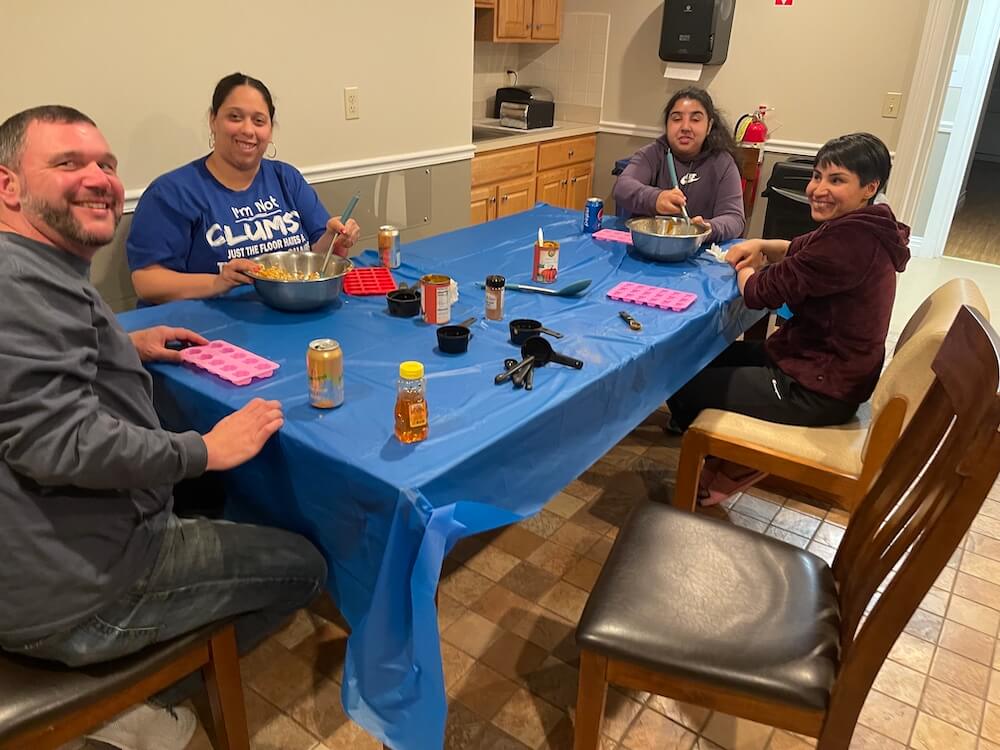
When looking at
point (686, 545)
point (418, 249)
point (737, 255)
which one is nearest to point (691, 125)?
point (737, 255)

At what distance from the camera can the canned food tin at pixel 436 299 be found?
1742 mm

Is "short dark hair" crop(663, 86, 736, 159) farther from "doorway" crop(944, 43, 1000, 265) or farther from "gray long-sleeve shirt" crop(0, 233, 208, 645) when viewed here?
Answer: "doorway" crop(944, 43, 1000, 265)

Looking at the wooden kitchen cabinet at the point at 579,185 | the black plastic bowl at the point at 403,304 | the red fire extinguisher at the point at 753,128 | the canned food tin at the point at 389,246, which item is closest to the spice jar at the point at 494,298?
the black plastic bowl at the point at 403,304

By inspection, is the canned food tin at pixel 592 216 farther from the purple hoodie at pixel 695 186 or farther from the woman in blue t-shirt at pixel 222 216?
the woman in blue t-shirt at pixel 222 216

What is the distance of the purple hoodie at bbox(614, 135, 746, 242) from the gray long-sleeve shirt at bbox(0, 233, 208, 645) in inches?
79.1

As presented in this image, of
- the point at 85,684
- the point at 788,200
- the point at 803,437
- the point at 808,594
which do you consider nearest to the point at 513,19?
the point at 788,200

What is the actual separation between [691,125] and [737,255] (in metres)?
0.68

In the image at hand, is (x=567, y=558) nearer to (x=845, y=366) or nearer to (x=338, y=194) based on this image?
(x=845, y=366)

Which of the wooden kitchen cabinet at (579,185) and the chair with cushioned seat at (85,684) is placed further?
the wooden kitchen cabinet at (579,185)

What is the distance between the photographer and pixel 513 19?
4.43 metres

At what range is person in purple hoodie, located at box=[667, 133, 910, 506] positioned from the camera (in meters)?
1.84

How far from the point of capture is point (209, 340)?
1.61 metres

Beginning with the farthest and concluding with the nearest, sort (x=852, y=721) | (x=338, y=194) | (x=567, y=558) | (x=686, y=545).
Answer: (x=338, y=194)
(x=567, y=558)
(x=686, y=545)
(x=852, y=721)

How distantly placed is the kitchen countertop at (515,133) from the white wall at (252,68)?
36 centimetres
